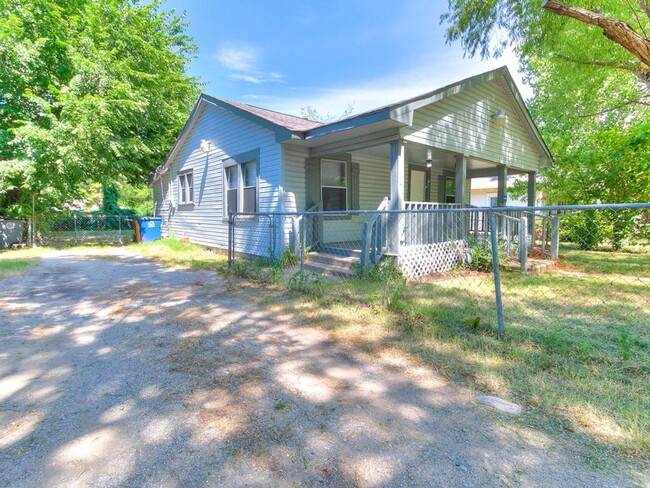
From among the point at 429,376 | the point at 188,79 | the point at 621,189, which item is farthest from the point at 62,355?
the point at 188,79

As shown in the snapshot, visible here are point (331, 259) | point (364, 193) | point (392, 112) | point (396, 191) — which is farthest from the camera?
point (364, 193)

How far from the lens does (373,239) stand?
21.6 ft

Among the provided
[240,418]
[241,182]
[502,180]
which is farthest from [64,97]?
[502,180]

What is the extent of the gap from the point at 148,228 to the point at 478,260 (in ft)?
39.3

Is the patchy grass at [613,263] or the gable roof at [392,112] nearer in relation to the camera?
the gable roof at [392,112]

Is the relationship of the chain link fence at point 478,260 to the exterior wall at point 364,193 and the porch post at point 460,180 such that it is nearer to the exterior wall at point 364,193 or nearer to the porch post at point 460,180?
the exterior wall at point 364,193

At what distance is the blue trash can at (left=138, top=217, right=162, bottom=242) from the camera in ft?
42.9

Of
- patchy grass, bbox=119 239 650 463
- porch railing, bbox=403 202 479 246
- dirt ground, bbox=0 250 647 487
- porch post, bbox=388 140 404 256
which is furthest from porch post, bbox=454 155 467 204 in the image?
dirt ground, bbox=0 250 647 487

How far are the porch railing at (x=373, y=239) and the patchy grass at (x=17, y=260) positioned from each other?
7.25 metres

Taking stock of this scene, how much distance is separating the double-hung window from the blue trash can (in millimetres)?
5220

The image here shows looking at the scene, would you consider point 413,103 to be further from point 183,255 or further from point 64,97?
point 64,97

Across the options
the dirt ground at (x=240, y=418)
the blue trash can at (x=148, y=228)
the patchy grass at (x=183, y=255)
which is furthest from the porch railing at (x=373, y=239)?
the blue trash can at (x=148, y=228)

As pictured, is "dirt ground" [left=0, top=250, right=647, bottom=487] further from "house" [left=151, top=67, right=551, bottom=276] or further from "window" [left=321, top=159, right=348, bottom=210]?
"window" [left=321, top=159, right=348, bottom=210]

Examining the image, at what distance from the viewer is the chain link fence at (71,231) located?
38.1 ft
